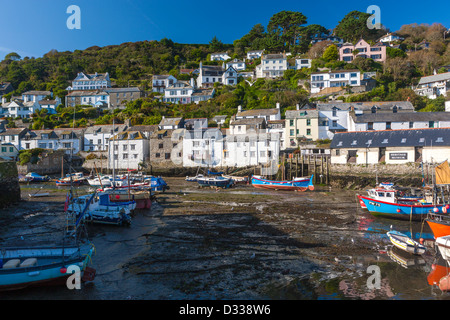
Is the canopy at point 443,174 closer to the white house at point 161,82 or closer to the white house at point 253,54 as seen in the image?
the white house at point 161,82

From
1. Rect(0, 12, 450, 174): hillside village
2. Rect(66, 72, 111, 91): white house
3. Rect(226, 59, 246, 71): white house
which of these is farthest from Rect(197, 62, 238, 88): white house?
Rect(66, 72, 111, 91): white house

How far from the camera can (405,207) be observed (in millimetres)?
21328

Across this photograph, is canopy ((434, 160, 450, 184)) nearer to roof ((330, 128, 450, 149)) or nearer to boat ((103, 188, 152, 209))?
roof ((330, 128, 450, 149))

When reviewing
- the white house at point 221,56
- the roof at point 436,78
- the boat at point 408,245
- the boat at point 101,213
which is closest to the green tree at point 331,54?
the roof at point 436,78

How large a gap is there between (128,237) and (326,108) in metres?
41.7

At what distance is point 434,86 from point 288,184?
142ft

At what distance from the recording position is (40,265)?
11.1 m

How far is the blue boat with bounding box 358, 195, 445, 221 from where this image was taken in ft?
68.6

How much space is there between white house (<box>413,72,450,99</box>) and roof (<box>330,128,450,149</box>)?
28.4 meters

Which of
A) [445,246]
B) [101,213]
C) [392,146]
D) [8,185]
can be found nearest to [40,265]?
[101,213]

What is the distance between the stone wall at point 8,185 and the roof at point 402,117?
42.5 m

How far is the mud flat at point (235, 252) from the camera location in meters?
11.2

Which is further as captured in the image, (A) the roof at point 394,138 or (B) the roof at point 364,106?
(B) the roof at point 364,106
